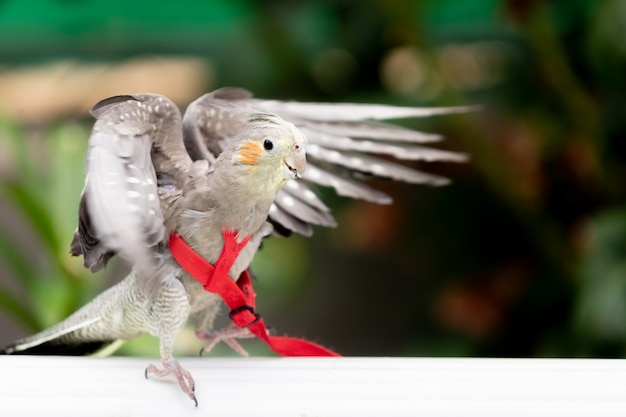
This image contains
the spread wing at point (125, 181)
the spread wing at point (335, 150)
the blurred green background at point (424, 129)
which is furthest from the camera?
the blurred green background at point (424, 129)

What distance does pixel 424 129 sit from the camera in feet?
4.89

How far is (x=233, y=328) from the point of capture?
0.60 meters

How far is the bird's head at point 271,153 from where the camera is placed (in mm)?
458

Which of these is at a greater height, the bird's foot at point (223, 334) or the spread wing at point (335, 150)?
the spread wing at point (335, 150)

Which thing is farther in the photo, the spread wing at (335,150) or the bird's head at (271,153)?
the spread wing at (335,150)

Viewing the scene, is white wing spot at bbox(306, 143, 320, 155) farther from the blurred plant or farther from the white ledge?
the blurred plant

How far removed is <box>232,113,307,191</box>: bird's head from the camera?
458 millimetres

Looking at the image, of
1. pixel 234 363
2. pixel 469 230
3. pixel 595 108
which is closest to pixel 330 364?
pixel 234 363

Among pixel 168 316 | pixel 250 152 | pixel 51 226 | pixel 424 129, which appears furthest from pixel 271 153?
pixel 424 129

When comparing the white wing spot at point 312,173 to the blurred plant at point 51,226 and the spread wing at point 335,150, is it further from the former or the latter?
the blurred plant at point 51,226

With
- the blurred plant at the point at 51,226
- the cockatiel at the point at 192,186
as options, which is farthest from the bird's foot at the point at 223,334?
the blurred plant at the point at 51,226

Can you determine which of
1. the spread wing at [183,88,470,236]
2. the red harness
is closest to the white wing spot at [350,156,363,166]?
the spread wing at [183,88,470,236]

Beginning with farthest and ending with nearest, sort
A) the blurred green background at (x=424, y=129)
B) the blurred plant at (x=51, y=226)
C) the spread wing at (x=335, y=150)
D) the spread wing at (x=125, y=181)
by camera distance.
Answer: the blurred green background at (x=424, y=129)
the blurred plant at (x=51, y=226)
the spread wing at (x=335, y=150)
the spread wing at (x=125, y=181)

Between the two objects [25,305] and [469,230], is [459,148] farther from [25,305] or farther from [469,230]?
[25,305]
